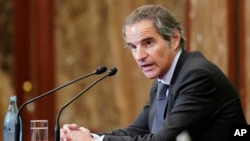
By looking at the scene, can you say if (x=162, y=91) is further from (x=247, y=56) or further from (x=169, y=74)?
(x=247, y=56)

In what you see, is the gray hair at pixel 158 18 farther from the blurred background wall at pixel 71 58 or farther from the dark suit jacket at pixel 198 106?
the blurred background wall at pixel 71 58

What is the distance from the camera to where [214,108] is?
3463 millimetres

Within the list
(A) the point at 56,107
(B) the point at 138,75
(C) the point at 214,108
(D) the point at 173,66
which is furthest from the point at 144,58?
(A) the point at 56,107

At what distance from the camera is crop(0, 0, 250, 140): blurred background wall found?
600 cm

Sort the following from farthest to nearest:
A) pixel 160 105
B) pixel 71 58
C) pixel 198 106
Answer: pixel 71 58 < pixel 160 105 < pixel 198 106

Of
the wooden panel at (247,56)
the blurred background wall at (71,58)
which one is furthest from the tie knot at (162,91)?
the blurred background wall at (71,58)

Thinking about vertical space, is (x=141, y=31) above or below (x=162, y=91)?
above

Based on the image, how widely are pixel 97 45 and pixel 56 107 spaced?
0.68 metres

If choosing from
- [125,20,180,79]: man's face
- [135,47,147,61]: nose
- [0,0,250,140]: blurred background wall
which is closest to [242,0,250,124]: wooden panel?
[0,0,250,140]: blurred background wall

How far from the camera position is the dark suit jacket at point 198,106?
3387mm

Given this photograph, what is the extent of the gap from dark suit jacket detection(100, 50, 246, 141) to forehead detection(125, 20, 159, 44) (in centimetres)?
23

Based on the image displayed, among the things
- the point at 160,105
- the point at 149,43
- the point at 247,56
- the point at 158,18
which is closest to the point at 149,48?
the point at 149,43

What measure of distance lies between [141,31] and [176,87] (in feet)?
1.07

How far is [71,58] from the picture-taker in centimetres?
635
